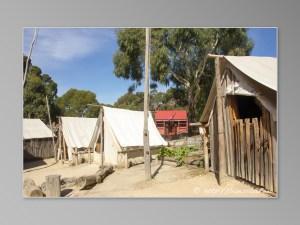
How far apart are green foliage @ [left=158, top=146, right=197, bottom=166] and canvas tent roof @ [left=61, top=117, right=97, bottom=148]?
0.55m

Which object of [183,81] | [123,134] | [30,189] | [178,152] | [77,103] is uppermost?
[183,81]

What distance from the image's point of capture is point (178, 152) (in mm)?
3035

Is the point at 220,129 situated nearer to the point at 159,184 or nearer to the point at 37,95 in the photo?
the point at 159,184

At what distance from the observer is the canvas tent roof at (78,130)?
9.95 feet

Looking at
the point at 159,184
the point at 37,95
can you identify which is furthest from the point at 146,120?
the point at 37,95

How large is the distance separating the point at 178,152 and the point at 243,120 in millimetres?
534

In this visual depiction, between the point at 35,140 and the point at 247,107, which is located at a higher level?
the point at 247,107

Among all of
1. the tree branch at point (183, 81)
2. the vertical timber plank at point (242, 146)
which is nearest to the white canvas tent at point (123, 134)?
the tree branch at point (183, 81)

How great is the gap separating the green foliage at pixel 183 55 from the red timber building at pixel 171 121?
0.07 meters

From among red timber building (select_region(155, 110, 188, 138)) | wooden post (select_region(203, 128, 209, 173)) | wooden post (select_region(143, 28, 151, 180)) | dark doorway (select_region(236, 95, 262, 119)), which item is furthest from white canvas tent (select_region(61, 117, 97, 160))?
dark doorway (select_region(236, 95, 262, 119))

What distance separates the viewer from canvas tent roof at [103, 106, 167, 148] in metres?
3.02

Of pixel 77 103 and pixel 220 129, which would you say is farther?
pixel 220 129

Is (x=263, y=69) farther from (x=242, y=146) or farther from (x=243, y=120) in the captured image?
(x=242, y=146)
